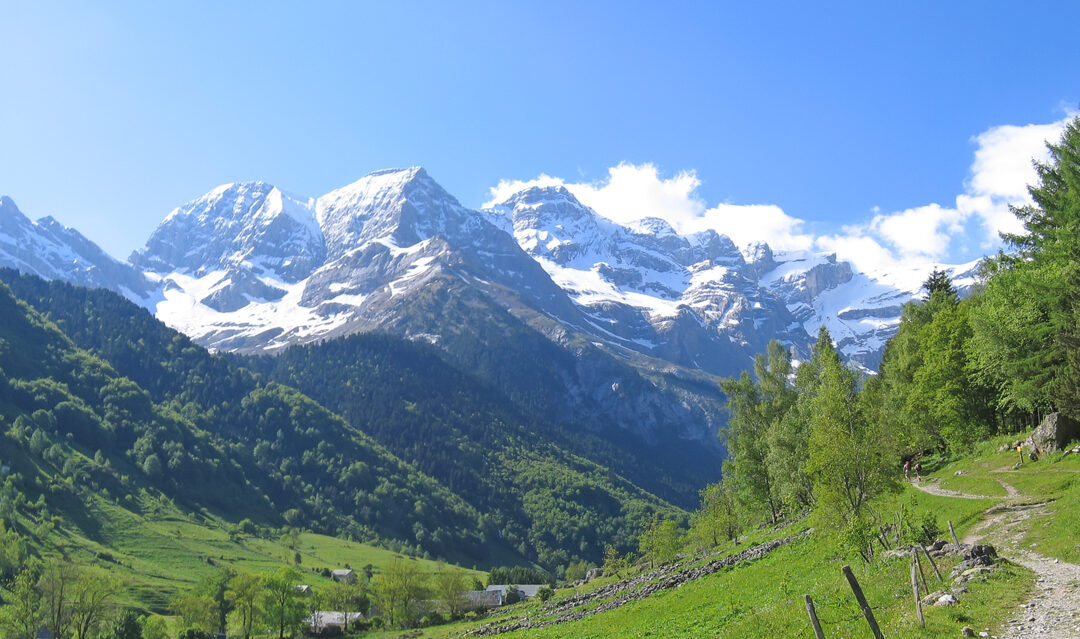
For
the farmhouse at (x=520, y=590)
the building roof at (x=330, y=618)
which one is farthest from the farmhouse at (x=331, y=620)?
the farmhouse at (x=520, y=590)

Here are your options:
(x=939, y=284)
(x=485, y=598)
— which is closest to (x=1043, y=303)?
(x=939, y=284)

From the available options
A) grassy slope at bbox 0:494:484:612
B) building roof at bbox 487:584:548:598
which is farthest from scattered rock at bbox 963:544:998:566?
grassy slope at bbox 0:494:484:612

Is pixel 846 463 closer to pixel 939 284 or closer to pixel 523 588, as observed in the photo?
pixel 939 284

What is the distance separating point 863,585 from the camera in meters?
28.4

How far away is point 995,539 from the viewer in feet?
95.8

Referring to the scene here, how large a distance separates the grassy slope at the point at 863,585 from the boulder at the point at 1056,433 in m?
1.44

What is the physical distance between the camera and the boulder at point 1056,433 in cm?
4309

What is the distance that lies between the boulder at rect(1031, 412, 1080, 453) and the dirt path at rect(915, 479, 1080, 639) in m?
13.1

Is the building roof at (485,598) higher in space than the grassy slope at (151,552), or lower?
lower

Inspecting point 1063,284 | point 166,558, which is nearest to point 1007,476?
point 1063,284

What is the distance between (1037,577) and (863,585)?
7271mm

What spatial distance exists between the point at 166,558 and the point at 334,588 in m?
66.0

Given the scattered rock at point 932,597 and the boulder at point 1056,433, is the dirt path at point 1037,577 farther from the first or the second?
the boulder at point 1056,433

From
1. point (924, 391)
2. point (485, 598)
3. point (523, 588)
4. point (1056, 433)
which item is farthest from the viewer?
point (523, 588)
